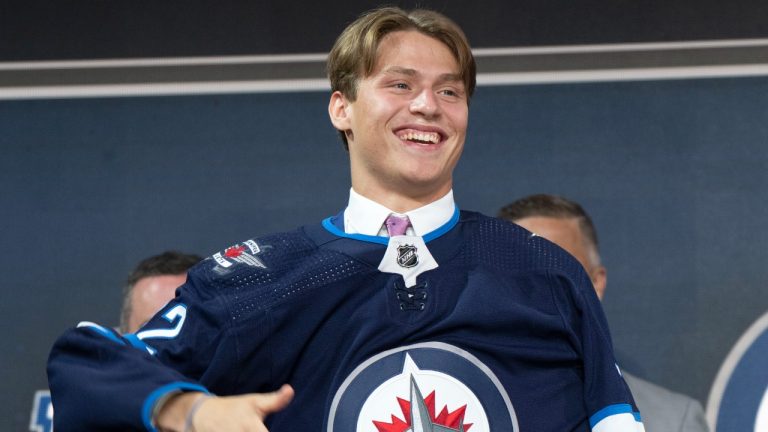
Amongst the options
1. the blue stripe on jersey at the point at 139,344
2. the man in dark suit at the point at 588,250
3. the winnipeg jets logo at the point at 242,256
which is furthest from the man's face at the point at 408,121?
the man in dark suit at the point at 588,250

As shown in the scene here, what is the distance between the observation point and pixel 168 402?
166 cm

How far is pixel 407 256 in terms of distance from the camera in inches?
75.5

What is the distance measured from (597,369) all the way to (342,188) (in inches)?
59.5

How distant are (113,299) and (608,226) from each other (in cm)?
138

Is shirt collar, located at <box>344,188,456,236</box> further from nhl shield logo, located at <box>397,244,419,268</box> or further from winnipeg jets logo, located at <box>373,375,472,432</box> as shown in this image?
winnipeg jets logo, located at <box>373,375,472,432</box>

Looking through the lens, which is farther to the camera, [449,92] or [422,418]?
[449,92]

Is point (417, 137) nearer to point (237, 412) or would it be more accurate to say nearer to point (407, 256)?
point (407, 256)

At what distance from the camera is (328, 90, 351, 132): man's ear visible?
2082mm

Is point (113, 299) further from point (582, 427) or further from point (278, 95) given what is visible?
point (582, 427)

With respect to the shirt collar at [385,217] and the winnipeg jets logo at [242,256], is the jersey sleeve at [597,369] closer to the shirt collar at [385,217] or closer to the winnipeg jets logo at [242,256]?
the shirt collar at [385,217]

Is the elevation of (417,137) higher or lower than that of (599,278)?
higher

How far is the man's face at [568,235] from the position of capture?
9.88 feet

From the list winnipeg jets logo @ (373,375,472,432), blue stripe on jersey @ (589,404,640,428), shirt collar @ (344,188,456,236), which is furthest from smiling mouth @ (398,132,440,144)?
blue stripe on jersey @ (589,404,640,428)

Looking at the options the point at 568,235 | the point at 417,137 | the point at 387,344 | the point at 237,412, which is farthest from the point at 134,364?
the point at 568,235
